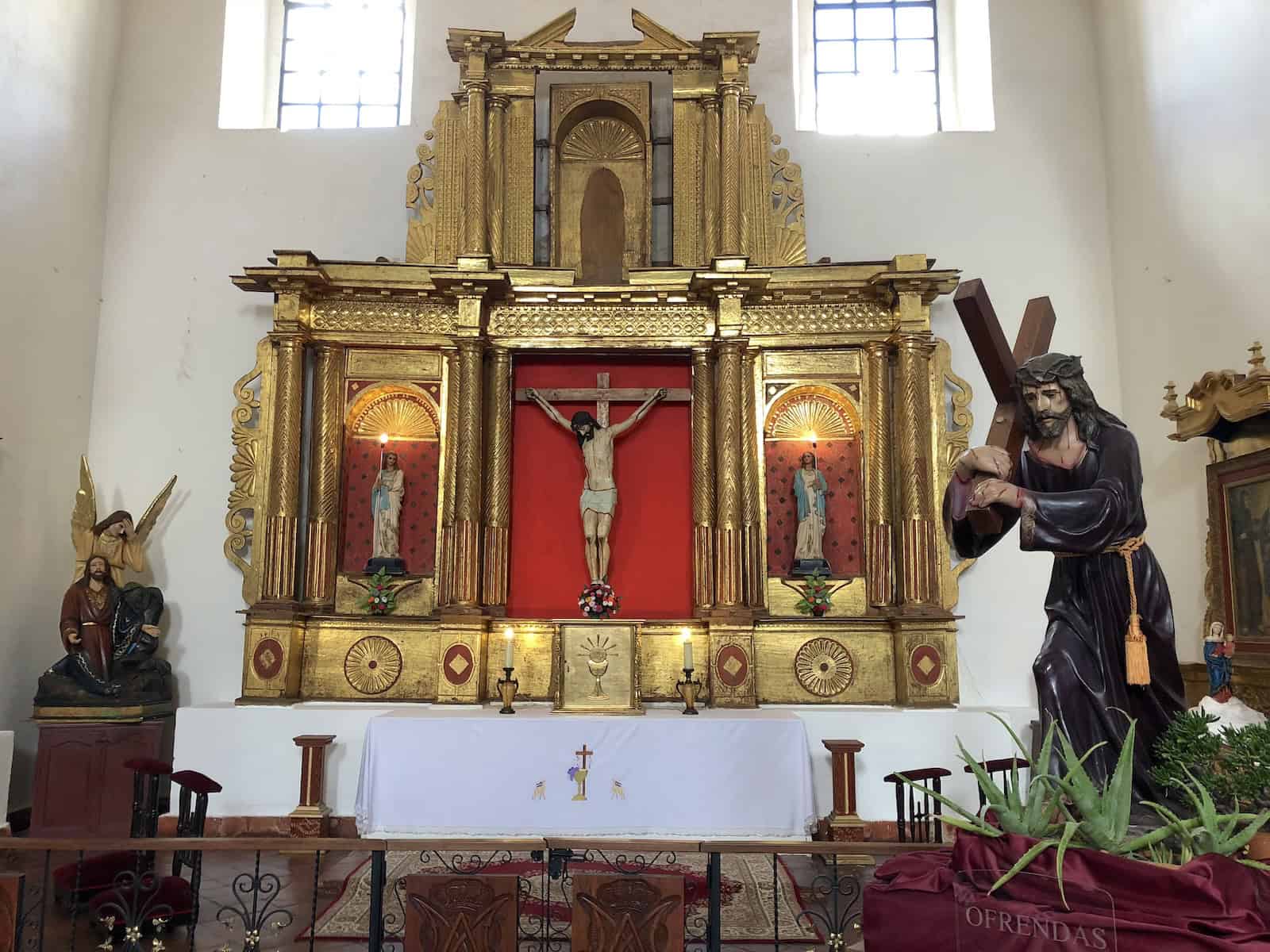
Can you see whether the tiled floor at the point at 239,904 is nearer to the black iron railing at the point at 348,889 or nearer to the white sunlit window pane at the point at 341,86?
the black iron railing at the point at 348,889

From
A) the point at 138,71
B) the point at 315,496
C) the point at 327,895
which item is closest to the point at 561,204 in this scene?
the point at 315,496

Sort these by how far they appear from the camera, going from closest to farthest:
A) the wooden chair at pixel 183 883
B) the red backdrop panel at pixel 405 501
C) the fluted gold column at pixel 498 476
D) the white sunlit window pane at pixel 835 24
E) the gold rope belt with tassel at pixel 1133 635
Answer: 1. the gold rope belt with tassel at pixel 1133 635
2. the wooden chair at pixel 183 883
3. the fluted gold column at pixel 498 476
4. the red backdrop panel at pixel 405 501
5. the white sunlit window pane at pixel 835 24

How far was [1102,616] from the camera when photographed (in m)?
3.50

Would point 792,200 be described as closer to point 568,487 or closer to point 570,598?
point 568,487

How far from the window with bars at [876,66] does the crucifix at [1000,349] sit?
7033 millimetres

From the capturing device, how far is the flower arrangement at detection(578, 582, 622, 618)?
333 inches

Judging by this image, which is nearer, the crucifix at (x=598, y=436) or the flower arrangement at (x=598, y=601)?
the flower arrangement at (x=598, y=601)

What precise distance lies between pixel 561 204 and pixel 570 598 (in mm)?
3569

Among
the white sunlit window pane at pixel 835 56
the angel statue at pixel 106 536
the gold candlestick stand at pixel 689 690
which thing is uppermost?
the white sunlit window pane at pixel 835 56

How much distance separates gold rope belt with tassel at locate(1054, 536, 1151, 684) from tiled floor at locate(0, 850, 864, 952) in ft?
5.03

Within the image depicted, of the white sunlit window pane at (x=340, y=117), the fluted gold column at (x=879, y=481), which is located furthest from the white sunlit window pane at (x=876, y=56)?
the white sunlit window pane at (x=340, y=117)

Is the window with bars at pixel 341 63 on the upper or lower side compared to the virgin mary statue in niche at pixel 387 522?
upper

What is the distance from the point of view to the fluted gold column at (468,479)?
8.63m

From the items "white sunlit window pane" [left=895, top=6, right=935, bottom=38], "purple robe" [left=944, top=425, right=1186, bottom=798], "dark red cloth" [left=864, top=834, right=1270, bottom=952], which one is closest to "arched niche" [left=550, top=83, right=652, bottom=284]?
"white sunlit window pane" [left=895, top=6, right=935, bottom=38]
